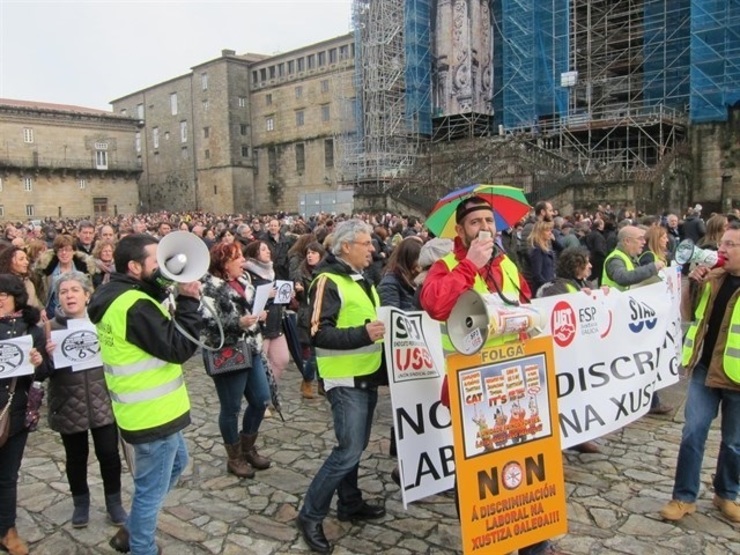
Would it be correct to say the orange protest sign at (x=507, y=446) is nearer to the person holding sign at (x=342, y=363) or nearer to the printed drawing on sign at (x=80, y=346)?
the person holding sign at (x=342, y=363)

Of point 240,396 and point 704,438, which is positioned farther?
point 240,396

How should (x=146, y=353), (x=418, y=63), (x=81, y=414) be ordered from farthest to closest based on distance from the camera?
(x=418, y=63), (x=81, y=414), (x=146, y=353)

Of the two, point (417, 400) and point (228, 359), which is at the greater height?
point (228, 359)

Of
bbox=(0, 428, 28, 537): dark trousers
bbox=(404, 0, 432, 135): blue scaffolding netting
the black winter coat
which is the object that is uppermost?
bbox=(404, 0, 432, 135): blue scaffolding netting

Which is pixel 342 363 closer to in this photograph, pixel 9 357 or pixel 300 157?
pixel 9 357

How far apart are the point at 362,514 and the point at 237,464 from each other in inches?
51.7

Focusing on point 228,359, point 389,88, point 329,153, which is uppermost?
point 389,88

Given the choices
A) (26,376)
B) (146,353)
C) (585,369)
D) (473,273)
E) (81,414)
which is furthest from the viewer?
(585,369)

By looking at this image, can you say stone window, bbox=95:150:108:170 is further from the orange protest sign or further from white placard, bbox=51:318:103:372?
the orange protest sign

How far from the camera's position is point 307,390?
727 centimetres

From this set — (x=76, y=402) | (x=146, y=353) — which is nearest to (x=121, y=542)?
(x=76, y=402)

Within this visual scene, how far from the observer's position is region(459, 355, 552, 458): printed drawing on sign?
125 inches

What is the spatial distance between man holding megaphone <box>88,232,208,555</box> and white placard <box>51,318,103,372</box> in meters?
0.85

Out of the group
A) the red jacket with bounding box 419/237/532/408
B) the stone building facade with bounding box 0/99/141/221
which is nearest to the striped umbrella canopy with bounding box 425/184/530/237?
the red jacket with bounding box 419/237/532/408
